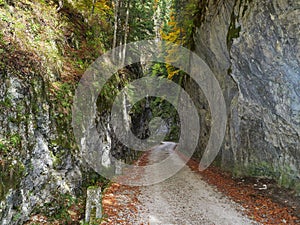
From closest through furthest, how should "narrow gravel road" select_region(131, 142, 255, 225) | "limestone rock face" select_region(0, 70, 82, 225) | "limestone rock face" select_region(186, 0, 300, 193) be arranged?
"limestone rock face" select_region(0, 70, 82, 225)
"narrow gravel road" select_region(131, 142, 255, 225)
"limestone rock face" select_region(186, 0, 300, 193)

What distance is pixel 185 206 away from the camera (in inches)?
290

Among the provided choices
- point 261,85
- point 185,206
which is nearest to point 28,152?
point 185,206

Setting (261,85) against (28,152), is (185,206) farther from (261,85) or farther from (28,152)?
(261,85)

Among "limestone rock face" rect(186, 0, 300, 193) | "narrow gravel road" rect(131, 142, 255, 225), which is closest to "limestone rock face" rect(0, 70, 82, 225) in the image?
"narrow gravel road" rect(131, 142, 255, 225)

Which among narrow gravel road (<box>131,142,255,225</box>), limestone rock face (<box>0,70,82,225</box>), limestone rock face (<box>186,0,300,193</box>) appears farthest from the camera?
limestone rock face (<box>186,0,300,193</box>)

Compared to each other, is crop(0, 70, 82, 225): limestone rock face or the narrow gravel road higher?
crop(0, 70, 82, 225): limestone rock face

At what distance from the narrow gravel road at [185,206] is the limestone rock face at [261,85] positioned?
2.45 m

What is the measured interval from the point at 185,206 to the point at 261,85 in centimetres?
577

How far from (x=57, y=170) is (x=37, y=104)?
214 cm

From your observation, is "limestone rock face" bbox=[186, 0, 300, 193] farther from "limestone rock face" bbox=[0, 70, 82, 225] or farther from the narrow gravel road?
"limestone rock face" bbox=[0, 70, 82, 225]

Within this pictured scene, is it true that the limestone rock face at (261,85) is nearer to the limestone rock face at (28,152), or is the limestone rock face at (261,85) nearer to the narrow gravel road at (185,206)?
the narrow gravel road at (185,206)

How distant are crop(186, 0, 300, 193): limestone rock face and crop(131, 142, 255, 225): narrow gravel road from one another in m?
2.45

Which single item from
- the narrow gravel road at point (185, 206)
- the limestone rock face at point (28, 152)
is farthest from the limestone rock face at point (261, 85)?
the limestone rock face at point (28, 152)

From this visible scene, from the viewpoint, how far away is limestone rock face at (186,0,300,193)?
25.0ft
